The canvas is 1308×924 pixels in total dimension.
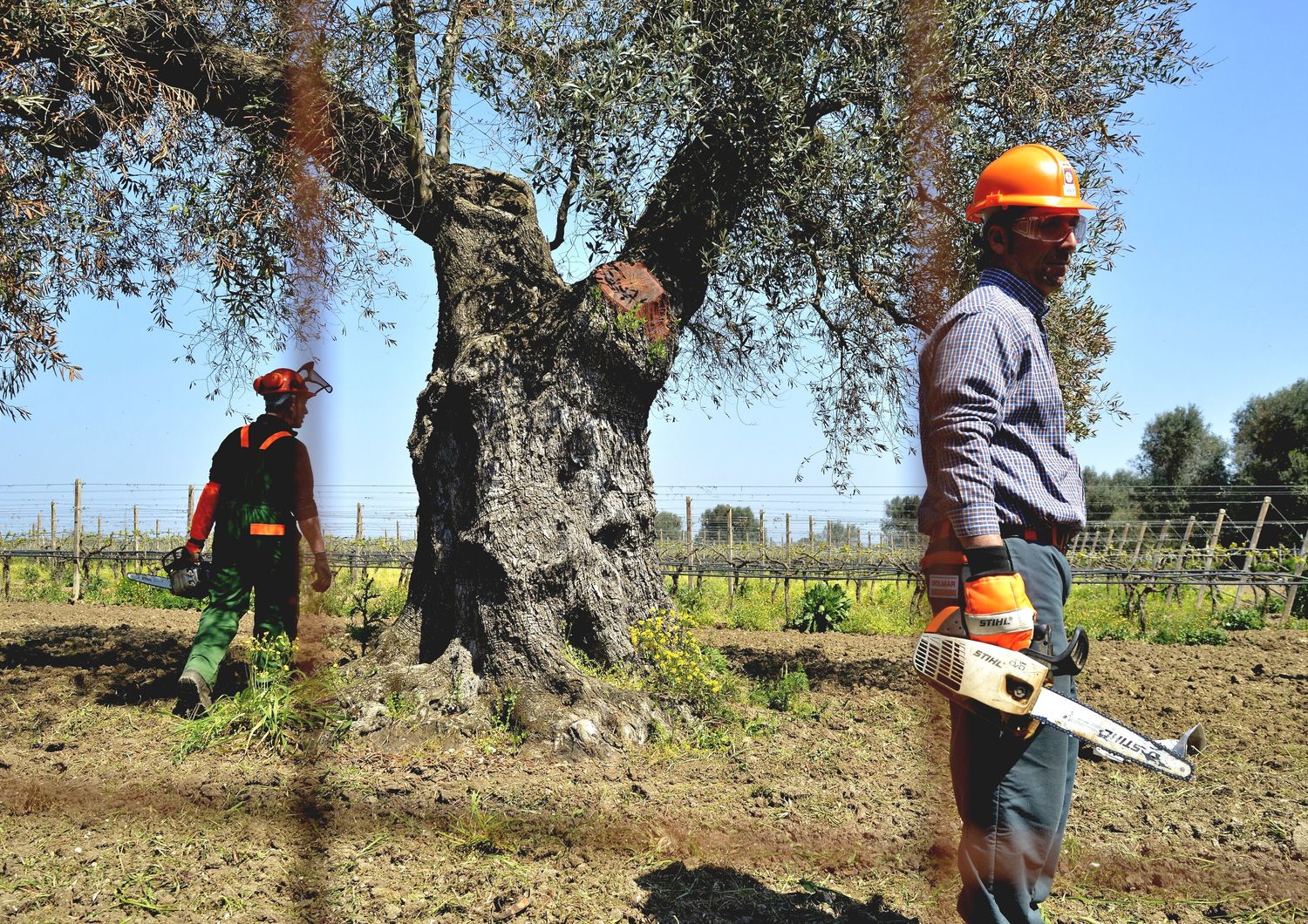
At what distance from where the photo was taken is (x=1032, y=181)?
2516 millimetres

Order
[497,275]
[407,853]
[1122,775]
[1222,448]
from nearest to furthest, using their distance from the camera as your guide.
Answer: [407,853], [1122,775], [497,275], [1222,448]

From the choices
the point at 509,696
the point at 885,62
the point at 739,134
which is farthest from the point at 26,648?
the point at 885,62

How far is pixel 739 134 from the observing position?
541 centimetres

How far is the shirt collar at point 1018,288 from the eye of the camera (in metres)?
2.61

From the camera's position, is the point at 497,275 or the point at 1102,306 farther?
the point at 1102,306

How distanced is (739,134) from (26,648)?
6540 mm

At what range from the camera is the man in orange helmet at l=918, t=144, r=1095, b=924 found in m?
2.29

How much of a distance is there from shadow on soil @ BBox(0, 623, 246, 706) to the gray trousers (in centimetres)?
457

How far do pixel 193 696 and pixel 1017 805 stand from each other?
4.35 m

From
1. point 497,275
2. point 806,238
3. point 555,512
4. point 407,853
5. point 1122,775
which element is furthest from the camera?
point 806,238

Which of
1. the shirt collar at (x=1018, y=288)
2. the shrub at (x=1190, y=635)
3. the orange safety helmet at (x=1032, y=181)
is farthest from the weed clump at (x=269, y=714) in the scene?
the shrub at (x=1190, y=635)

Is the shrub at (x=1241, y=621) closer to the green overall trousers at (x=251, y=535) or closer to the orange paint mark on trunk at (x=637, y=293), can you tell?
the orange paint mark on trunk at (x=637, y=293)

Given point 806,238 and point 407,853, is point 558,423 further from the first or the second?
point 407,853

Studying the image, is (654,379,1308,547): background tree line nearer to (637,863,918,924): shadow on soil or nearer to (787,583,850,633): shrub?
(787,583,850,633): shrub
